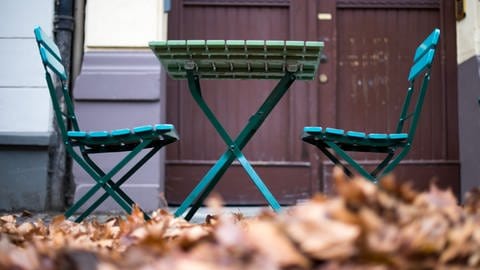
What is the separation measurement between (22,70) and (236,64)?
2143 mm

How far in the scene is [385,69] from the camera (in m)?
4.93

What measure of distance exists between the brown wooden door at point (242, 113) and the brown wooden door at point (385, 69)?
225 mm

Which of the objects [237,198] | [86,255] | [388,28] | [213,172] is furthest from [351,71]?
[86,255]

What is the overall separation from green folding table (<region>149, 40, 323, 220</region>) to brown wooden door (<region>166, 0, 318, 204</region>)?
68.5 inches

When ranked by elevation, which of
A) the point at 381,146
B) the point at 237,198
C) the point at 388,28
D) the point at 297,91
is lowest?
the point at 237,198

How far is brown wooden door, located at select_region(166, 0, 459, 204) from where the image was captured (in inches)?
187

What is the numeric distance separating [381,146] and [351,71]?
6.98ft

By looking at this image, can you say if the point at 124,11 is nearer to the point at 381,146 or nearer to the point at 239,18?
the point at 239,18

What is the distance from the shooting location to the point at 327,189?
4699 mm

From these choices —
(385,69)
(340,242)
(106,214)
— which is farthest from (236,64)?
(385,69)

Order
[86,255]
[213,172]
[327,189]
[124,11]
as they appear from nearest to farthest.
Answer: [86,255], [213,172], [124,11], [327,189]

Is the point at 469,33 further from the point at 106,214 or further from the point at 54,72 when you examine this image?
the point at 54,72

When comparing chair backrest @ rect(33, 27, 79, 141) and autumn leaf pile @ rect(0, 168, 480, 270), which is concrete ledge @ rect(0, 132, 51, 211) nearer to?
chair backrest @ rect(33, 27, 79, 141)

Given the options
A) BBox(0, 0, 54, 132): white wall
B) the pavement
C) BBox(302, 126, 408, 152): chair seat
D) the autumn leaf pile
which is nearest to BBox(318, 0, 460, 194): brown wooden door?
the pavement
